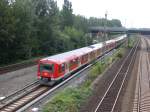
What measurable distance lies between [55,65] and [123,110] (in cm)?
931

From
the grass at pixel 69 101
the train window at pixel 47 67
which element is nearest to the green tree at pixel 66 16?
the train window at pixel 47 67

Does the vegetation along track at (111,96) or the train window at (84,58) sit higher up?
the train window at (84,58)

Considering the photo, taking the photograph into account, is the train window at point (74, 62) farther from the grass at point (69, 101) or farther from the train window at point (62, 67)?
the grass at point (69, 101)

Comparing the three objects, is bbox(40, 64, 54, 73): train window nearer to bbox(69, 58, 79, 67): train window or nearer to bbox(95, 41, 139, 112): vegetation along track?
bbox(69, 58, 79, 67): train window

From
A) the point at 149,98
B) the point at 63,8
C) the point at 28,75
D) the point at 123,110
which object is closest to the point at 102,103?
the point at 123,110

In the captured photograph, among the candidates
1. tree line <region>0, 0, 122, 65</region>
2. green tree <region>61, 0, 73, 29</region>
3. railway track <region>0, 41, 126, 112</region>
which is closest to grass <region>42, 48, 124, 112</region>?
railway track <region>0, 41, 126, 112</region>

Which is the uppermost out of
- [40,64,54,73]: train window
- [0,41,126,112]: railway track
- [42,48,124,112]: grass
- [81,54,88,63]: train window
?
[40,64,54,73]: train window

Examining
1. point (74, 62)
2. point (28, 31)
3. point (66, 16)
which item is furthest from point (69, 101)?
point (66, 16)

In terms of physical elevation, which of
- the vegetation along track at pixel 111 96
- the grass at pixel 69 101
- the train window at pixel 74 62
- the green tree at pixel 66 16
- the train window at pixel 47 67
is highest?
the green tree at pixel 66 16

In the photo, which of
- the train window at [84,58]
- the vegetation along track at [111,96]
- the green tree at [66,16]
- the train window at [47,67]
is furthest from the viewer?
the green tree at [66,16]

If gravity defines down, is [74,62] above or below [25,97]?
above

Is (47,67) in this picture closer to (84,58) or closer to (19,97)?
(19,97)

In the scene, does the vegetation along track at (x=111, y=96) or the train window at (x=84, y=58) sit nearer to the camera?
the vegetation along track at (x=111, y=96)

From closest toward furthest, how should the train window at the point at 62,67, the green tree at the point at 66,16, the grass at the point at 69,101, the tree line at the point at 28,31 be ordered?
the grass at the point at 69,101 < the train window at the point at 62,67 < the tree line at the point at 28,31 < the green tree at the point at 66,16
